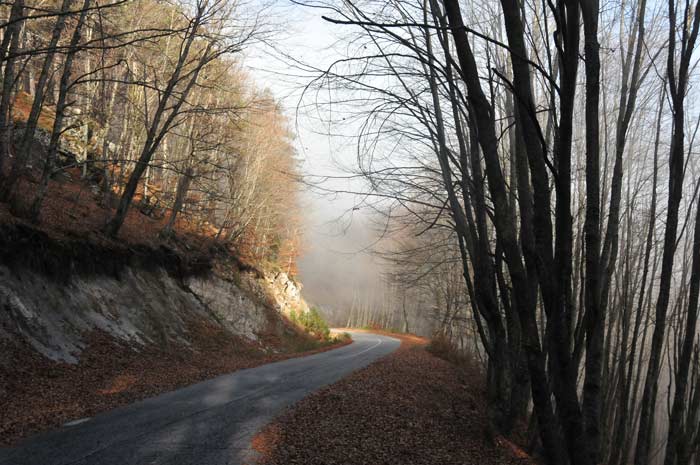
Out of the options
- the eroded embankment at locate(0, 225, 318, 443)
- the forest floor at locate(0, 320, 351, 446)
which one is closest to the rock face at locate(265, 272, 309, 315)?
the eroded embankment at locate(0, 225, 318, 443)

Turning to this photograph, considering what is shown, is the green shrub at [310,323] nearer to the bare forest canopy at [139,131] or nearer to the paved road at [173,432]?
the bare forest canopy at [139,131]

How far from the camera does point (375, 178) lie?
24.2 feet

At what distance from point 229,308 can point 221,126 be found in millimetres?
8088

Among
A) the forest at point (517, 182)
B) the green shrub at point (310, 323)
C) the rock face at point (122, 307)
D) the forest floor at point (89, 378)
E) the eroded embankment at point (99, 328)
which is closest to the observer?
the forest at point (517, 182)

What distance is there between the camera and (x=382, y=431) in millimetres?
6969

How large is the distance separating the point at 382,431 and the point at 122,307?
875cm

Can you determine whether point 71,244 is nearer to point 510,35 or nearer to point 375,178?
point 375,178

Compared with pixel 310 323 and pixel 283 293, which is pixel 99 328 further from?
pixel 310 323

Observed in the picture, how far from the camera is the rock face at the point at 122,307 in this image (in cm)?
905

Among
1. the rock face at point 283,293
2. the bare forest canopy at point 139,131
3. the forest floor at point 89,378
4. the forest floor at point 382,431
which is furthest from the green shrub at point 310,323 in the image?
the forest floor at point 382,431

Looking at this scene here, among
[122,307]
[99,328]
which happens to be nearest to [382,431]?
[99,328]

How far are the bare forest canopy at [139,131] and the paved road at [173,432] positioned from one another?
3.37 m

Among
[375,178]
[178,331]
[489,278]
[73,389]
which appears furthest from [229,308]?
[489,278]

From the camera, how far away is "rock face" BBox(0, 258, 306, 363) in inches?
356
